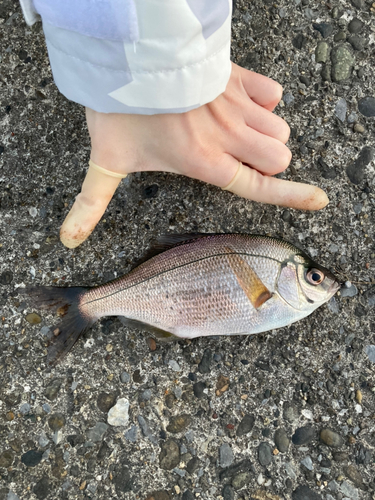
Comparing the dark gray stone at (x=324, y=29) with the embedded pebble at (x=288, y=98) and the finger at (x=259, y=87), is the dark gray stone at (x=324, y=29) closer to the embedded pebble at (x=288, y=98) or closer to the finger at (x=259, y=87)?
the embedded pebble at (x=288, y=98)

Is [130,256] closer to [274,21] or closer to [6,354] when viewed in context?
[6,354]

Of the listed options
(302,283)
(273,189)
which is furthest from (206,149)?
(302,283)

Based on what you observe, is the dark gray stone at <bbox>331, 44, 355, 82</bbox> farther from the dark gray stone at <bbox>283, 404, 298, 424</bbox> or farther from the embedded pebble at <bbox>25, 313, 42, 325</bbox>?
the embedded pebble at <bbox>25, 313, 42, 325</bbox>

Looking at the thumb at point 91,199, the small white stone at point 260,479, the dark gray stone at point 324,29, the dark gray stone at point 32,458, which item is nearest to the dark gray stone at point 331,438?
the small white stone at point 260,479

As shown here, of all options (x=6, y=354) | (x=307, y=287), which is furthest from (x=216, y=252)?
(x=6, y=354)

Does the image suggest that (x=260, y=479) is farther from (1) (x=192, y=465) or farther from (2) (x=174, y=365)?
(2) (x=174, y=365)
